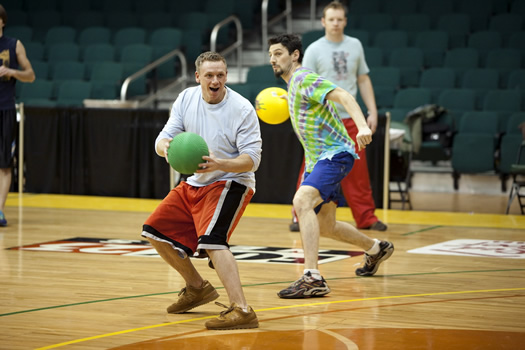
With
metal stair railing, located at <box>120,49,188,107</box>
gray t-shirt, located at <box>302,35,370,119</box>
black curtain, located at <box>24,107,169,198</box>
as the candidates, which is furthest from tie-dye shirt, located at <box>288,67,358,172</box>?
metal stair railing, located at <box>120,49,188,107</box>

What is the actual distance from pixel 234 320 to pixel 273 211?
17.8 ft

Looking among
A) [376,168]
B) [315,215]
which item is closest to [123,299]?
[315,215]

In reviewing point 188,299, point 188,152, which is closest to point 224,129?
point 188,152

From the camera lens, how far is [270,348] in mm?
3703

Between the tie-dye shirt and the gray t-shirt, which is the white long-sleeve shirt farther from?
the gray t-shirt

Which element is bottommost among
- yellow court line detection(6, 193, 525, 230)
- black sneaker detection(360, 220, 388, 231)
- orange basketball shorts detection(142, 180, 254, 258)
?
yellow court line detection(6, 193, 525, 230)

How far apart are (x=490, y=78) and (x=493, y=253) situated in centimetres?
608

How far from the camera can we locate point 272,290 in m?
5.16

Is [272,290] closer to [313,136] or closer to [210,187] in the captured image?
[313,136]

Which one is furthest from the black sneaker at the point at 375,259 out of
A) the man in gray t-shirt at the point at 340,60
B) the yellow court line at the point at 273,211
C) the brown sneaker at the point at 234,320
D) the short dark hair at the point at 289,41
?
the yellow court line at the point at 273,211

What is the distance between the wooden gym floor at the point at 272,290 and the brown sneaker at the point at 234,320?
0.18 feet

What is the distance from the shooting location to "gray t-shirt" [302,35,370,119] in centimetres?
765

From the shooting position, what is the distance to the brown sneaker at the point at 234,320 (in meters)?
4.06

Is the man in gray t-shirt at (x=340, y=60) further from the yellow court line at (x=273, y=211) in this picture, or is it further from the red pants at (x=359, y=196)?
the yellow court line at (x=273, y=211)
